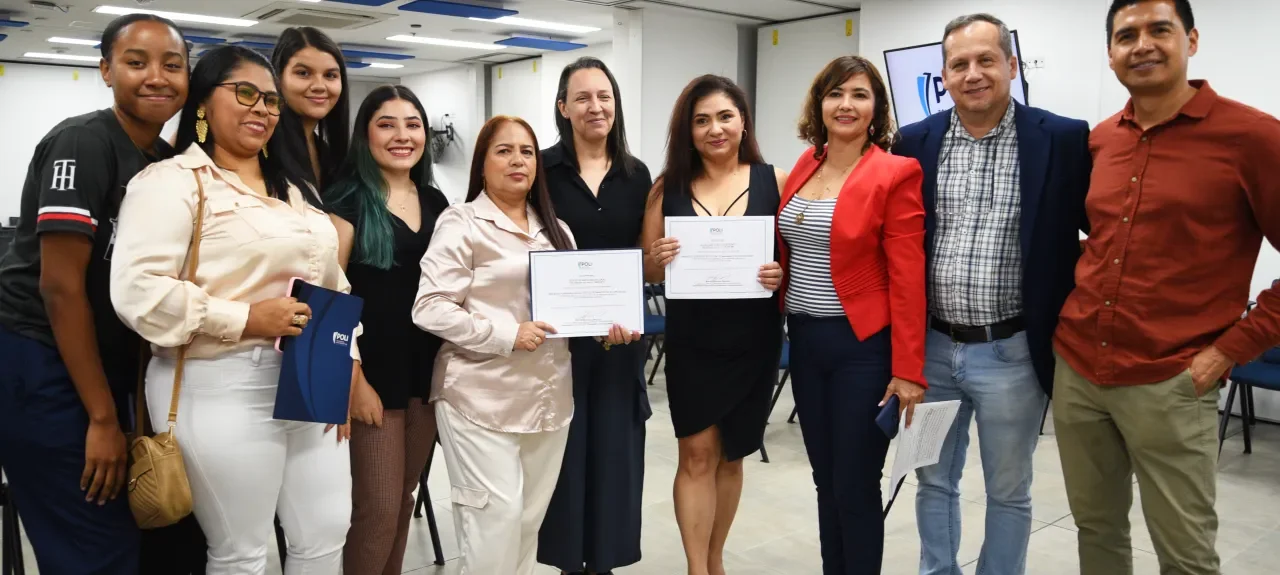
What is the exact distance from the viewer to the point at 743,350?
2.67 meters

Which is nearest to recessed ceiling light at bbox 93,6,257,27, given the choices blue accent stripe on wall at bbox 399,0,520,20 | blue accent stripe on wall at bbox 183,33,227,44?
blue accent stripe on wall at bbox 183,33,227,44

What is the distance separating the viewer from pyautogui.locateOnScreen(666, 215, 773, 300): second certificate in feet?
8.32

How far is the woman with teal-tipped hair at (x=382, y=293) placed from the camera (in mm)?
2389

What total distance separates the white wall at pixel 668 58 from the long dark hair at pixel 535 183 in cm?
579

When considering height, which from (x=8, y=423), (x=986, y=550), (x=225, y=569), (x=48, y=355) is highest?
(x=48, y=355)

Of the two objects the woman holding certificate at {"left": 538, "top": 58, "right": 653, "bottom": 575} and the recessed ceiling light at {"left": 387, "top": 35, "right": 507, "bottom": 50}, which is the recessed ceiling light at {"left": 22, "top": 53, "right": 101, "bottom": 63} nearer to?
the recessed ceiling light at {"left": 387, "top": 35, "right": 507, "bottom": 50}

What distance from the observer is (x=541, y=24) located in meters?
9.96

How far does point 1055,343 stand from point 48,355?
7.98 feet

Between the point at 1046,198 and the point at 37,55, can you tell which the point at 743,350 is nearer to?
the point at 1046,198

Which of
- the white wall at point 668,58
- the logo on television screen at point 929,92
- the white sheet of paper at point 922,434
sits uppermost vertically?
the white wall at point 668,58

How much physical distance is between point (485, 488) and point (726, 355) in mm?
818

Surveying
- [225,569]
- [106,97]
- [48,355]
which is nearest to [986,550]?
[225,569]

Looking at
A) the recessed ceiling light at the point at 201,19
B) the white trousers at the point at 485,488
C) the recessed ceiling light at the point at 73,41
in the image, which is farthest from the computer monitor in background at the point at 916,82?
the recessed ceiling light at the point at 73,41

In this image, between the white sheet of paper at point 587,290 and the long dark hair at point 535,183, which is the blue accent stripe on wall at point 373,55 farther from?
the white sheet of paper at point 587,290
